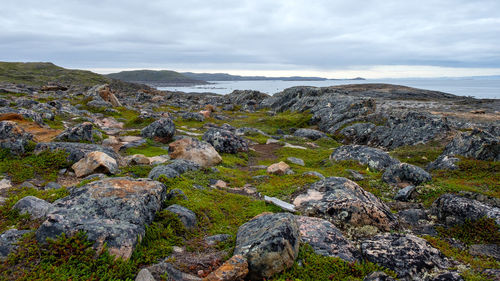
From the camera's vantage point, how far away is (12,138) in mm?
15352

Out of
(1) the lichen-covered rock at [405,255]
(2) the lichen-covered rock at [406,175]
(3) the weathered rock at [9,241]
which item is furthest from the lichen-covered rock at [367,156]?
(3) the weathered rock at [9,241]

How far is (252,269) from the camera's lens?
6.63 meters

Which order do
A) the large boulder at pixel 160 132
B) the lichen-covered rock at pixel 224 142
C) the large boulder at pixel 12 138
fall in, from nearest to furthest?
the large boulder at pixel 12 138, the lichen-covered rock at pixel 224 142, the large boulder at pixel 160 132

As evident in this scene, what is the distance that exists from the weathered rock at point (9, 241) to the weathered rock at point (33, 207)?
133 cm

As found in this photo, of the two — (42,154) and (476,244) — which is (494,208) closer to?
(476,244)

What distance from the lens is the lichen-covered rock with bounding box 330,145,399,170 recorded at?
19.9m

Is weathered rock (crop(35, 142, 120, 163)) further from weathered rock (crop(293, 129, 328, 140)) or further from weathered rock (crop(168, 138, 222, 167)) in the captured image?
weathered rock (crop(293, 129, 328, 140))

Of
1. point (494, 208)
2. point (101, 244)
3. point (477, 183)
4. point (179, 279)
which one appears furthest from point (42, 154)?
point (477, 183)

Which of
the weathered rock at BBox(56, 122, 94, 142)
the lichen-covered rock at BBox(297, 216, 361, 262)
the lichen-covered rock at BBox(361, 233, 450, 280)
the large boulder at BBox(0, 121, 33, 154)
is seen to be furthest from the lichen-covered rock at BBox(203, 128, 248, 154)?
the lichen-covered rock at BBox(361, 233, 450, 280)

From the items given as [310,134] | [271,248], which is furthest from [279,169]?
[310,134]

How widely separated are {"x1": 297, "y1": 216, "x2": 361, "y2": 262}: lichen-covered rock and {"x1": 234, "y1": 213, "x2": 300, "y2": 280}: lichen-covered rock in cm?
87

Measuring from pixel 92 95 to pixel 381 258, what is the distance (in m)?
55.9

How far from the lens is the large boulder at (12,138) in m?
14.9

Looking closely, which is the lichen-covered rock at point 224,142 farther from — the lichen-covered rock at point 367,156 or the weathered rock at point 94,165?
the weathered rock at point 94,165
